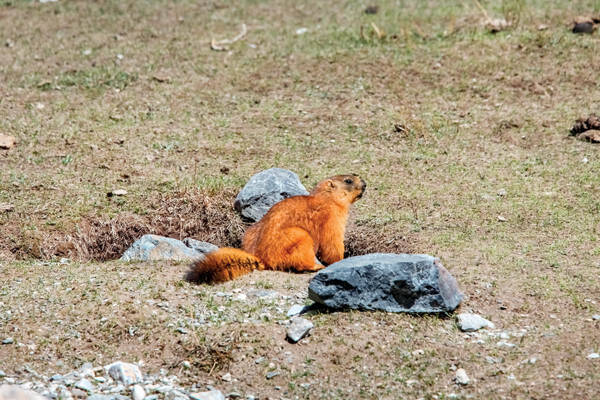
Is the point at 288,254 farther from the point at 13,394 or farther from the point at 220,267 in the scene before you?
the point at 13,394

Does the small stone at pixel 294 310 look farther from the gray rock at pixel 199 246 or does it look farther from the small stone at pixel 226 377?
the gray rock at pixel 199 246

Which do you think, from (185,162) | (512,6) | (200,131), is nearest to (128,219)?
(185,162)

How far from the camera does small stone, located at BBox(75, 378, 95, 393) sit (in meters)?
5.35

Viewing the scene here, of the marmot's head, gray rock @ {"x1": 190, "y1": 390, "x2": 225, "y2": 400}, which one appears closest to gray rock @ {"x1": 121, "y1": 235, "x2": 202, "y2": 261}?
the marmot's head

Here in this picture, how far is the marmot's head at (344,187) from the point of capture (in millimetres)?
7586

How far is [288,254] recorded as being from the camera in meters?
→ 6.94

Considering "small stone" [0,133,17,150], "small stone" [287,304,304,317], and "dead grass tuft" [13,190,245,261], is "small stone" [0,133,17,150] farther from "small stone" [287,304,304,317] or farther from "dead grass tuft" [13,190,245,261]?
"small stone" [287,304,304,317]

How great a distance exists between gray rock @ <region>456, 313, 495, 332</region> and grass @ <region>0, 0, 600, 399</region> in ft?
0.28

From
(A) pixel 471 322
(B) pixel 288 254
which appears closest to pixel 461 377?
(A) pixel 471 322

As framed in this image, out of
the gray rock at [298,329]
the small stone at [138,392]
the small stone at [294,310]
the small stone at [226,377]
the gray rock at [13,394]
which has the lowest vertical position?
the small stone at [226,377]

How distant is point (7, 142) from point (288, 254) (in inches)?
188

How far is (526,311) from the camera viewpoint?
242 inches

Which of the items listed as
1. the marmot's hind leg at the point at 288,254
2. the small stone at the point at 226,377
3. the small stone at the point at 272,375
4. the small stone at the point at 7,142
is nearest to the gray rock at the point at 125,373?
the small stone at the point at 226,377

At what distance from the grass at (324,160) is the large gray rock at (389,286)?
130 millimetres
